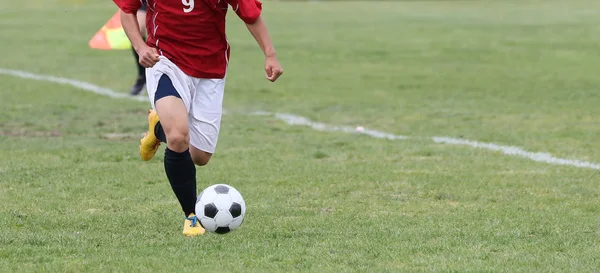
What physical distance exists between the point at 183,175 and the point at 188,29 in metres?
0.84

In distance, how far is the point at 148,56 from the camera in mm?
5711

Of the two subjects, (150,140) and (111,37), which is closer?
(150,140)

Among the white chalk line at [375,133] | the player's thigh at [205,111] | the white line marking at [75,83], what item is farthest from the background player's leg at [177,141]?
the white line marking at [75,83]

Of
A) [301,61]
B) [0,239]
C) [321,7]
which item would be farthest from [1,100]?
[321,7]

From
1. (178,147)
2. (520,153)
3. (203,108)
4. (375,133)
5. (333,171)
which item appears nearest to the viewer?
(178,147)

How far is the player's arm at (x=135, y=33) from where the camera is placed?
5.72 m

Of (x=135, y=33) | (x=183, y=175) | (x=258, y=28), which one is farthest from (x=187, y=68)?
(x=183, y=175)

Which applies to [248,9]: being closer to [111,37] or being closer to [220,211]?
[220,211]

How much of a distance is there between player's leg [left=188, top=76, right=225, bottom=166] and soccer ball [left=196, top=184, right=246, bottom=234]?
1.31 ft

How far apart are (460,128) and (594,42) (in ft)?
38.3

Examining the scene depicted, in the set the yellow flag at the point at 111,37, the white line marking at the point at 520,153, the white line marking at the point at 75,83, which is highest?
the white line marking at the point at 520,153

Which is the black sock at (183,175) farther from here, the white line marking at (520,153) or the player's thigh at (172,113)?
the white line marking at (520,153)

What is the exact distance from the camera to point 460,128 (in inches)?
417

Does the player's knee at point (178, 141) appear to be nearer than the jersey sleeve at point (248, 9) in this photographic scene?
Yes
